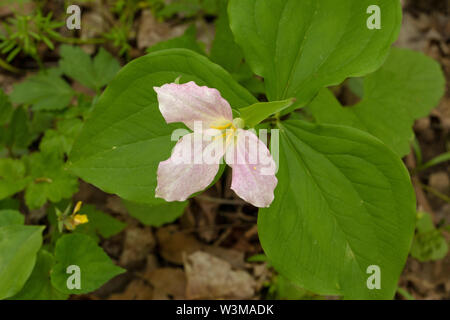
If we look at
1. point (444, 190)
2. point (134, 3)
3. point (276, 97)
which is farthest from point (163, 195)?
point (444, 190)

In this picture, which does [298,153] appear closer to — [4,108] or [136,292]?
[136,292]

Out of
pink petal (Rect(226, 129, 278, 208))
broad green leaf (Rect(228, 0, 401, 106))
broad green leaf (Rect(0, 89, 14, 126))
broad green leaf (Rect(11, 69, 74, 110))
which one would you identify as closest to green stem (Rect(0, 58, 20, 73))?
broad green leaf (Rect(11, 69, 74, 110))

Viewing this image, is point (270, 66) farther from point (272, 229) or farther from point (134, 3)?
point (134, 3)

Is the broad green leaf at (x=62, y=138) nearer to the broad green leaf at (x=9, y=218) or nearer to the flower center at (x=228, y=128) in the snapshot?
the broad green leaf at (x=9, y=218)

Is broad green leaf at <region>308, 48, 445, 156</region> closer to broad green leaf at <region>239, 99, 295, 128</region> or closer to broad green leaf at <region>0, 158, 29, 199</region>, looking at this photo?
broad green leaf at <region>239, 99, 295, 128</region>

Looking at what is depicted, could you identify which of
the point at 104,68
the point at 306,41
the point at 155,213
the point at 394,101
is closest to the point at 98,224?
the point at 155,213

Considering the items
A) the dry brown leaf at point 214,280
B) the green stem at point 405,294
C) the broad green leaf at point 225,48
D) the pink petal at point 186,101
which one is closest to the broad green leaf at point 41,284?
the dry brown leaf at point 214,280
